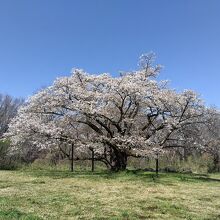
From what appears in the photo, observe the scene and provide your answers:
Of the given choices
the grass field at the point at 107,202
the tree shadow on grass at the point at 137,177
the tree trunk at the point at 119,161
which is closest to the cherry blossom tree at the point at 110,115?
the tree trunk at the point at 119,161

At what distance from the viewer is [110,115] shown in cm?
2050

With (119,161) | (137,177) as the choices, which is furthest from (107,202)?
(119,161)

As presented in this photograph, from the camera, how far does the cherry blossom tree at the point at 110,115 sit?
19.0 meters

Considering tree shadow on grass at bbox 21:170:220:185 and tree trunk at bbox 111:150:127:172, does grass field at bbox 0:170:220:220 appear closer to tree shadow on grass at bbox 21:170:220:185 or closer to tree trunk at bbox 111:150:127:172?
tree shadow on grass at bbox 21:170:220:185

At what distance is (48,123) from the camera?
19.5 m

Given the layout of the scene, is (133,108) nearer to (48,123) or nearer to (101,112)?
(101,112)

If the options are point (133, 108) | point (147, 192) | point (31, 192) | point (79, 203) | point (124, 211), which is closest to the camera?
point (124, 211)

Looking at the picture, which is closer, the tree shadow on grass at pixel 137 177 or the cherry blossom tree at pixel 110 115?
the tree shadow on grass at pixel 137 177

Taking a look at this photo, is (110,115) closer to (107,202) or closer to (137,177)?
(137,177)

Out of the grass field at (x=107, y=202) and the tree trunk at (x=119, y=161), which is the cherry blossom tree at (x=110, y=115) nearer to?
the tree trunk at (x=119, y=161)

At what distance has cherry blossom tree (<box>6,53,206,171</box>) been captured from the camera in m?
19.0

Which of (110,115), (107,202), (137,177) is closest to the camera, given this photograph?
(107,202)

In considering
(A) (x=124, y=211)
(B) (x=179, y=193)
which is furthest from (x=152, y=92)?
(A) (x=124, y=211)

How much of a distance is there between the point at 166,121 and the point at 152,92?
1.77 metres
